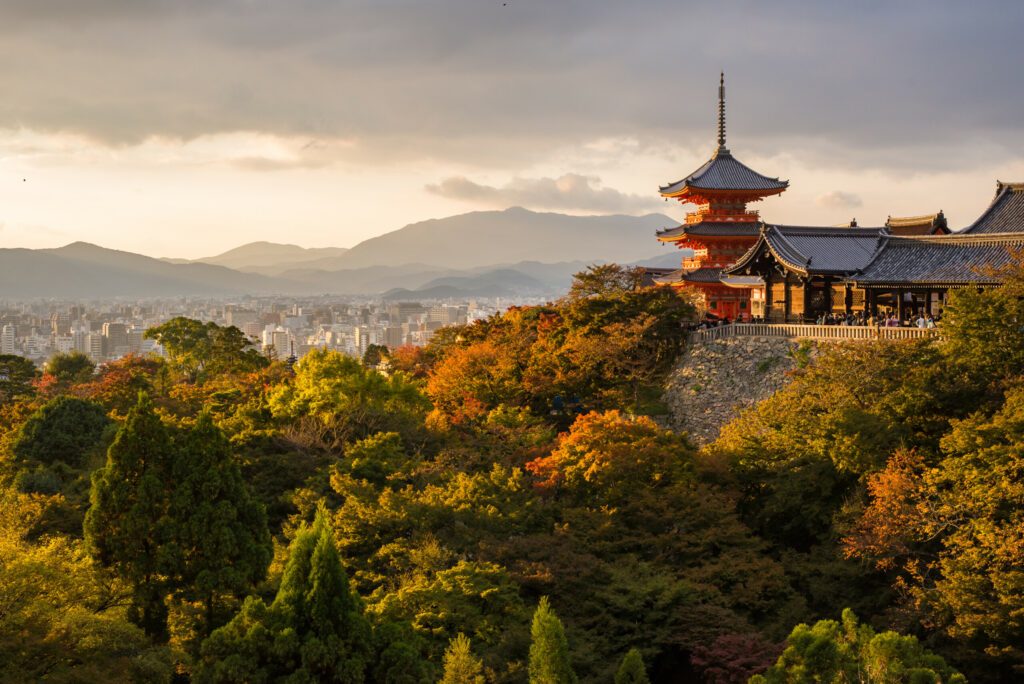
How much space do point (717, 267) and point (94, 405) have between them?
23.8m

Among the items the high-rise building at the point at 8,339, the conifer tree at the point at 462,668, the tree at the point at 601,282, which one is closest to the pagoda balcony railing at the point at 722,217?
the tree at the point at 601,282

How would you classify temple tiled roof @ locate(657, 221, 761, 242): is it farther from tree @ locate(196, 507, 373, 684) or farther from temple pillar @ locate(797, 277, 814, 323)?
tree @ locate(196, 507, 373, 684)

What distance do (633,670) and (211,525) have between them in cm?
773

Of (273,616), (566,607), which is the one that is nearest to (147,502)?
(273,616)

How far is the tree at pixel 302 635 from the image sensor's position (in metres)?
14.2

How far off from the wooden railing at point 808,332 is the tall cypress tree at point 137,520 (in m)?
16.2

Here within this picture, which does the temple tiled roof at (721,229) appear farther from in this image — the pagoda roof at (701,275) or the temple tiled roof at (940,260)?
the temple tiled roof at (940,260)

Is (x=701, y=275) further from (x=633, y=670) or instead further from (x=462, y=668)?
(x=462, y=668)

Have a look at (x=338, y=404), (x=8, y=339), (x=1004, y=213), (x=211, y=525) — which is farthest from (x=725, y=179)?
(x=8, y=339)

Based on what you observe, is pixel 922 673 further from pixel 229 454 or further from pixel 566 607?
pixel 229 454

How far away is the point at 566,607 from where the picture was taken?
1695 centimetres

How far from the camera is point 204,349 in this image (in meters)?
42.1

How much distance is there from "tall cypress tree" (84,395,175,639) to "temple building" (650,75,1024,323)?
17496mm

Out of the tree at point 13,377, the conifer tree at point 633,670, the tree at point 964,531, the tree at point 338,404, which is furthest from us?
the tree at point 13,377
